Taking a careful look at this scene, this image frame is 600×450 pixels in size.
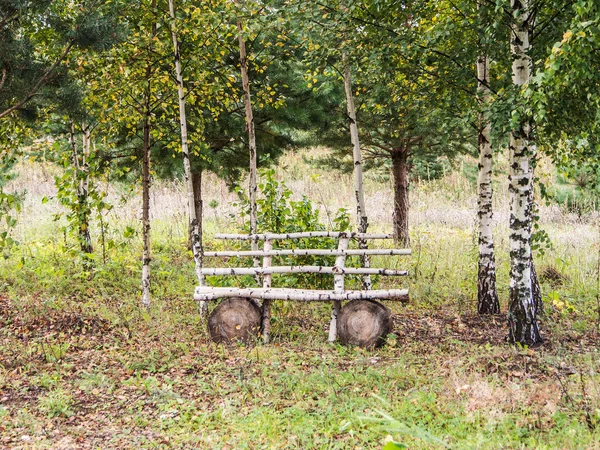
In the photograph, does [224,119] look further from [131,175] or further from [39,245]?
[39,245]

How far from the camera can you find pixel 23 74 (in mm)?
6145

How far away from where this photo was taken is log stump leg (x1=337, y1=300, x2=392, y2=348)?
6.75m

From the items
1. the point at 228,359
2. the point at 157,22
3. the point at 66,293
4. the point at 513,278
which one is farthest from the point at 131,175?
the point at 513,278

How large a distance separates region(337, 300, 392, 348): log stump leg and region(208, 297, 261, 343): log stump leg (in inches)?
47.7

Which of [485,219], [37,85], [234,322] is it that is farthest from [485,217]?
[37,85]

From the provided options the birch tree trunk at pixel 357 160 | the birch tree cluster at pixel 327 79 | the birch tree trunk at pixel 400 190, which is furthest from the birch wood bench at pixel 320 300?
the birch tree trunk at pixel 400 190

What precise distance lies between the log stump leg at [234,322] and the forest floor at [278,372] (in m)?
0.20

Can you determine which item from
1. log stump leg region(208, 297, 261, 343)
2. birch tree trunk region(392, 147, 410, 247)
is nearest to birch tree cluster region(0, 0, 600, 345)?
birch tree trunk region(392, 147, 410, 247)

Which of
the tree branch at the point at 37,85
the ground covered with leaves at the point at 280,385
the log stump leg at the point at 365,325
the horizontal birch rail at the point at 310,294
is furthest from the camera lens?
the horizontal birch rail at the point at 310,294

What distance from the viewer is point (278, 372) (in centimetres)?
583

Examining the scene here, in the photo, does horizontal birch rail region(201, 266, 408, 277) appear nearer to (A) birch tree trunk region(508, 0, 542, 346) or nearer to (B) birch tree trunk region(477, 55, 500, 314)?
(A) birch tree trunk region(508, 0, 542, 346)

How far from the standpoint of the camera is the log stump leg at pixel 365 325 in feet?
22.1

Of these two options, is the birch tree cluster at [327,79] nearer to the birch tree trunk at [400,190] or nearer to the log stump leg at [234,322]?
the birch tree trunk at [400,190]

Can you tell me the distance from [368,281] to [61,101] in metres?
5.25
